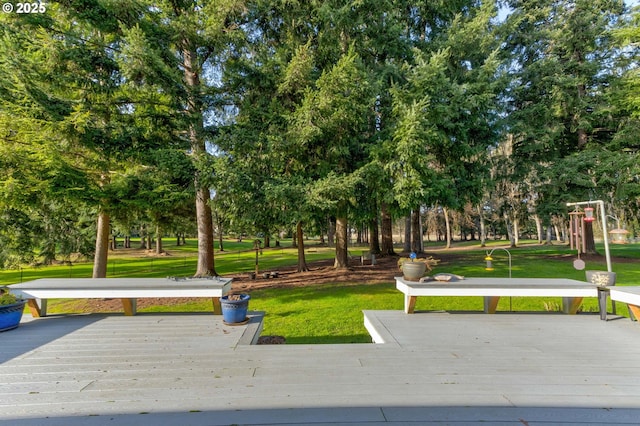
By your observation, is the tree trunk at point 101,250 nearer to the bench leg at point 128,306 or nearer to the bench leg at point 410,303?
the bench leg at point 128,306

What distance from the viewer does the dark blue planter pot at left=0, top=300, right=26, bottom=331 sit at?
5.08m

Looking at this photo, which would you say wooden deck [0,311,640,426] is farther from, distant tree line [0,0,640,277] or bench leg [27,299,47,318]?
distant tree line [0,0,640,277]

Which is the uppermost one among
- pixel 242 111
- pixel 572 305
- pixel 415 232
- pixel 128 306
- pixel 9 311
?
pixel 242 111

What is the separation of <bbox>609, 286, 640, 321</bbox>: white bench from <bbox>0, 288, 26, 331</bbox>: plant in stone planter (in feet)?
35.4

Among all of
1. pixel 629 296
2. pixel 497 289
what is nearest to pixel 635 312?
pixel 629 296

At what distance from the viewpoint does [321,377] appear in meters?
3.32

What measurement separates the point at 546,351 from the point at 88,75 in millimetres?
13398

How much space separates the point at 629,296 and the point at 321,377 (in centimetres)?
581

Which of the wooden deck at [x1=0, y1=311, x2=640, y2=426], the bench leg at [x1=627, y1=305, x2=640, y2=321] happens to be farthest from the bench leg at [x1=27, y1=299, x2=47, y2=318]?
the bench leg at [x1=627, y1=305, x2=640, y2=321]

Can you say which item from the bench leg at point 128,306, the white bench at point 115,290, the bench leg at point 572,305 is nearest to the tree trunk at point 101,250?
the white bench at point 115,290

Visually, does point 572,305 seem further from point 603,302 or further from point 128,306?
point 128,306

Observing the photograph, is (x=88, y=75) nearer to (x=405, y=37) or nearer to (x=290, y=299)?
(x=290, y=299)

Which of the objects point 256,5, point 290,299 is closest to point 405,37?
point 256,5

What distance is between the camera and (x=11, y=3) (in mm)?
8938
